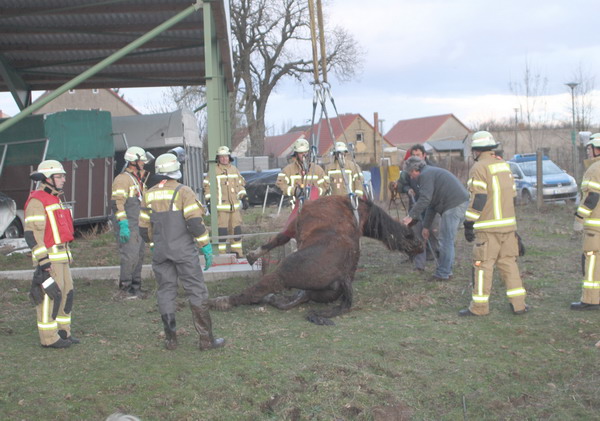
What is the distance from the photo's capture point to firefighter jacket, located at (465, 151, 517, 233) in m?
6.41

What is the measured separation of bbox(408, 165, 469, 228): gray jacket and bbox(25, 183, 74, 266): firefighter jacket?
14.0 ft

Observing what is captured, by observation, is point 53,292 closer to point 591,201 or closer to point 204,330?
point 204,330

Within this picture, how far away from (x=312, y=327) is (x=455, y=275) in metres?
3.02

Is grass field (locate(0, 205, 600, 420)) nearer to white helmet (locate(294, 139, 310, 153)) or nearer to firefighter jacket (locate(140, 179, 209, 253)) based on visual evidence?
firefighter jacket (locate(140, 179, 209, 253))

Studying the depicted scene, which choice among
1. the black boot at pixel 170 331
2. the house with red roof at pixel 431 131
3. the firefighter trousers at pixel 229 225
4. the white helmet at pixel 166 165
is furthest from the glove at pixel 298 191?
the house with red roof at pixel 431 131

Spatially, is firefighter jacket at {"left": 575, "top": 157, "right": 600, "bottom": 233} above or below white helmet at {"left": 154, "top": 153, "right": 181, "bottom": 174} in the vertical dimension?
below

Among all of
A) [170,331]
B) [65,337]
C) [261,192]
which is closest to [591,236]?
[170,331]

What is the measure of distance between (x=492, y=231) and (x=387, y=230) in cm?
152

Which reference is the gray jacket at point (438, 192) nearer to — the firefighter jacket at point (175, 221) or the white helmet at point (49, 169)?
the firefighter jacket at point (175, 221)

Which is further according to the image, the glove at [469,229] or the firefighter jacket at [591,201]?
the firefighter jacket at [591,201]

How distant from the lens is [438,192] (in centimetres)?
824

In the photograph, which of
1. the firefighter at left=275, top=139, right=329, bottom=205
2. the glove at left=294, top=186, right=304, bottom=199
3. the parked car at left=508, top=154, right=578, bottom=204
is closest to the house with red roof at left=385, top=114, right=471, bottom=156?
the parked car at left=508, top=154, right=578, bottom=204

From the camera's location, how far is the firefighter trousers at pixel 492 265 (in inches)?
254

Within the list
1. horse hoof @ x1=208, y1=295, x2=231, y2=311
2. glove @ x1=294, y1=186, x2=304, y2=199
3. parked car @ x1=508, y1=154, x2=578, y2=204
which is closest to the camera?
horse hoof @ x1=208, y1=295, x2=231, y2=311
